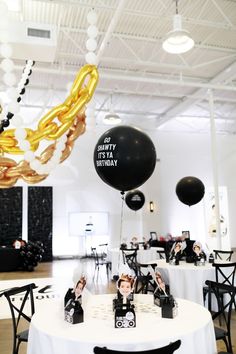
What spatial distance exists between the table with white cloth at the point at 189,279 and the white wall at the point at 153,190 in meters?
7.27

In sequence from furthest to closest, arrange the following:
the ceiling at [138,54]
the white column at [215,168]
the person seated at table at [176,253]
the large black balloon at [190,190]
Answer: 1. the white column at [215,168]
2. the large black balloon at [190,190]
3. the ceiling at [138,54]
4. the person seated at table at [176,253]

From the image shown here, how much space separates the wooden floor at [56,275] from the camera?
426 centimetres

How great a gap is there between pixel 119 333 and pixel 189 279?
294cm

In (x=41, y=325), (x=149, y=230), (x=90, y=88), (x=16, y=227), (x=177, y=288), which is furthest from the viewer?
(x=149, y=230)

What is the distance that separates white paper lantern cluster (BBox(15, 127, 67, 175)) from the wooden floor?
2.75 m

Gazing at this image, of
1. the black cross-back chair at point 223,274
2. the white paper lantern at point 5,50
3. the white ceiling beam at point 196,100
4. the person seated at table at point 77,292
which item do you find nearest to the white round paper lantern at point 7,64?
the white paper lantern at point 5,50

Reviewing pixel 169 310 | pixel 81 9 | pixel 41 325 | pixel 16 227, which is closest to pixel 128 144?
pixel 169 310

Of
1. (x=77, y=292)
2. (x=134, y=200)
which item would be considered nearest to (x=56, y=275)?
(x=134, y=200)

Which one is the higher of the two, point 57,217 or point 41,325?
point 57,217

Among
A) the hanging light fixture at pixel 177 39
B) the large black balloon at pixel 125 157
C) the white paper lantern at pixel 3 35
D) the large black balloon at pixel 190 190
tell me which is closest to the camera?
the white paper lantern at pixel 3 35

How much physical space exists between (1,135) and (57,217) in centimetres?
1114

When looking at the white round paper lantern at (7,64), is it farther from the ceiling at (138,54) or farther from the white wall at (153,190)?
the white wall at (153,190)

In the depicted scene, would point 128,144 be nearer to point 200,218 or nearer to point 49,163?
point 49,163

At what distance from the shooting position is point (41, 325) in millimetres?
2486
